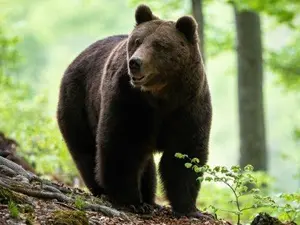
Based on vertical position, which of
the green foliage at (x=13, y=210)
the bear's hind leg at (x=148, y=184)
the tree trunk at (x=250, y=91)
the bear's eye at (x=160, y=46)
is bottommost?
the green foliage at (x=13, y=210)

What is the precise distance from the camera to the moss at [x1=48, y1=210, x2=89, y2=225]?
177 inches

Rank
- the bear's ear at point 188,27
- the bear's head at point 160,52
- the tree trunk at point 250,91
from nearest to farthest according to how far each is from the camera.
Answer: the bear's head at point 160,52
the bear's ear at point 188,27
the tree trunk at point 250,91

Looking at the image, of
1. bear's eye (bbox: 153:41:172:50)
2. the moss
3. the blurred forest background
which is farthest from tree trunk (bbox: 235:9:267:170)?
the moss

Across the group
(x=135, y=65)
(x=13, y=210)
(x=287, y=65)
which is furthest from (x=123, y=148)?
(x=287, y=65)

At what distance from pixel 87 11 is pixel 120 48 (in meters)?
36.4

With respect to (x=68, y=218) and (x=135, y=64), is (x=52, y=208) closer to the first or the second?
(x=68, y=218)

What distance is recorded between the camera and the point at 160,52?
19.2 feet

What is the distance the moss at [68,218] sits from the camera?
4497 millimetres

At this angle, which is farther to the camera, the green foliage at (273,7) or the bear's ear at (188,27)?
the green foliage at (273,7)

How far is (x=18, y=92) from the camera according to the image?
14.7m

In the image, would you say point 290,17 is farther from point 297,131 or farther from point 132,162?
point 132,162

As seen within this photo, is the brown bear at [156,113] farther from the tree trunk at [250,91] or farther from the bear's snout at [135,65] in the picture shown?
the tree trunk at [250,91]

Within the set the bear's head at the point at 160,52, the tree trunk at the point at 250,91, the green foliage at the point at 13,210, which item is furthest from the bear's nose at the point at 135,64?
the tree trunk at the point at 250,91

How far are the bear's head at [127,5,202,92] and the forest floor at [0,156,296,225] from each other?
45.0 inches
